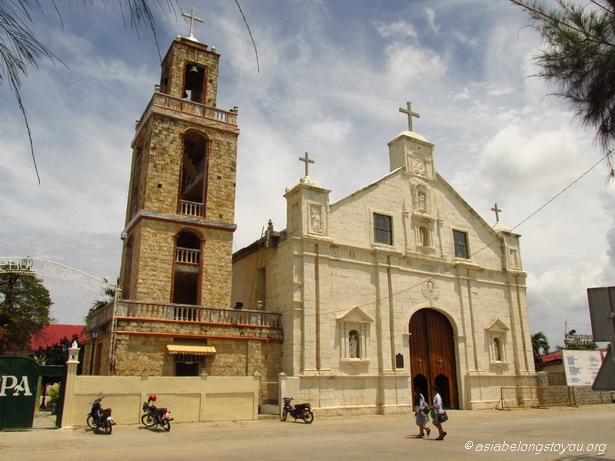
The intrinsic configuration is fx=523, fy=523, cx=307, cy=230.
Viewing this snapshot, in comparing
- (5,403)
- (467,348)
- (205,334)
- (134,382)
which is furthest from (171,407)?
(467,348)

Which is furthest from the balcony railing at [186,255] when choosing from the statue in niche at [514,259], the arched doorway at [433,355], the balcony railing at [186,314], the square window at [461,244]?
the statue in niche at [514,259]

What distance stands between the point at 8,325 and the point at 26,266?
1566 centimetres

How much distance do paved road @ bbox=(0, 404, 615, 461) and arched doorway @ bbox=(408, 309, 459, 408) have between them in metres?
6.39

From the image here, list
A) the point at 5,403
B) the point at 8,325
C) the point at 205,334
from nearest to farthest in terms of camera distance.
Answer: the point at 5,403, the point at 205,334, the point at 8,325

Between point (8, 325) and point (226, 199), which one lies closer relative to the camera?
point (226, 199)

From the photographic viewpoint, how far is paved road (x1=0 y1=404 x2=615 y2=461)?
36.0ft

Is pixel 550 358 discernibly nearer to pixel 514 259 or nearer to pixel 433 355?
pixel 514 259

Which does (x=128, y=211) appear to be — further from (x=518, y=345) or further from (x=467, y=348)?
(x=518, y=345)

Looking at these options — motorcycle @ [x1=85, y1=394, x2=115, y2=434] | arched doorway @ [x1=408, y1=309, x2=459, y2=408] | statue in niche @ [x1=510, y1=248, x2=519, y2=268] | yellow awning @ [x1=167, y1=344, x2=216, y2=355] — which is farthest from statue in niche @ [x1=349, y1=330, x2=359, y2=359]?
statue in niche @ [x1=510, y1=248, x2=519, y2=268]

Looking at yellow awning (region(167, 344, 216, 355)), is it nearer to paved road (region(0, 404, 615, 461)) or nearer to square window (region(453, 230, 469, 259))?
paved road (region(0, 404, 615, 461))

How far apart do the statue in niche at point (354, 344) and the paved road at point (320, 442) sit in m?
4.58

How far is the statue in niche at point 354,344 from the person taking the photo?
2369cm

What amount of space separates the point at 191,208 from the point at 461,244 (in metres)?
15.0

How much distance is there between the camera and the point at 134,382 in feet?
58.7
